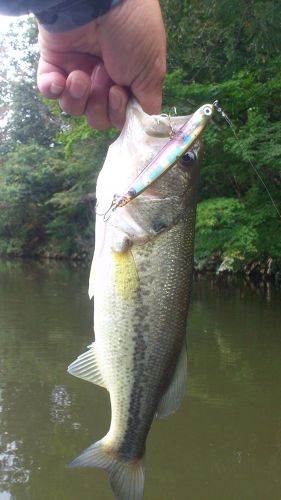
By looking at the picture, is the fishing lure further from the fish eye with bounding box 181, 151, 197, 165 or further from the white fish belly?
the white fish belly

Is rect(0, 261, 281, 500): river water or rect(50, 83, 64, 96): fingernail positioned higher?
rect(50, 83, 64, 96): fingernail

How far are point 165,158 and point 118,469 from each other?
1066 mm

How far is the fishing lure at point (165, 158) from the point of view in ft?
5.86

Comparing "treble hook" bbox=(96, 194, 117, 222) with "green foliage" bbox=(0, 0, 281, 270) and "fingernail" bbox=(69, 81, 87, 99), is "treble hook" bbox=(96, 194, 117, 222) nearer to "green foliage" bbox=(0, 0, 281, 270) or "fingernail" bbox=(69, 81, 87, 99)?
"fingernail" bbox=(69, 81, 87, 99)

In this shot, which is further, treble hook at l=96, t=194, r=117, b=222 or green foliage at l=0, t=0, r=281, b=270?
green foliage at l=0, t=0, r=281, b=270

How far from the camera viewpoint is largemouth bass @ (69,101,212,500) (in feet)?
6.09

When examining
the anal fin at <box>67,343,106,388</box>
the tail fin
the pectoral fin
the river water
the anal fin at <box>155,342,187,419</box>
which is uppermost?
the pectoral fin

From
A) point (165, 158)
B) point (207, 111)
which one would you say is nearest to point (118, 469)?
point (165, 158)

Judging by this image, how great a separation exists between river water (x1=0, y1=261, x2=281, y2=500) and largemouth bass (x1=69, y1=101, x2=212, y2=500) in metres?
3.25

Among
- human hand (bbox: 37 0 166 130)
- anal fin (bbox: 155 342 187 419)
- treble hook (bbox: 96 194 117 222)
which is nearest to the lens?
human hand (bbox: 37 0 166 130)

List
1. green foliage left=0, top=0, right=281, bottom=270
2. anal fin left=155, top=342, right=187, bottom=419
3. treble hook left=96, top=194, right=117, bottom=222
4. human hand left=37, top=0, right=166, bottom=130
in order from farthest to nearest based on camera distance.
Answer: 1. green foliage left=0, top=0, right=281, bottom=270
2. anal fin left=155, top=342, right=187, bottom=419
3. treble hook left=96, top=194, right=117, bottom=222
4. human hand left=37, top=0, right=166, bottom=130

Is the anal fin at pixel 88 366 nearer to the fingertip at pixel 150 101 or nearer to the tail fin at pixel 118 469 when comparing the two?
the tail fin at pixel 118 469

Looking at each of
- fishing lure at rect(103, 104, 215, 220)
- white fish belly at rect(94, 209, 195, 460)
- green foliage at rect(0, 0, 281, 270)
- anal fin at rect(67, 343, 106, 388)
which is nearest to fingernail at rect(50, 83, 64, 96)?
fishing lure at rect(103, 104, 215, 220)

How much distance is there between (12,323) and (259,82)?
757cm
